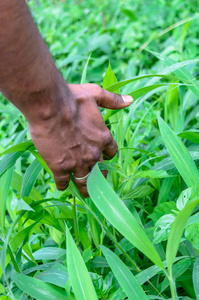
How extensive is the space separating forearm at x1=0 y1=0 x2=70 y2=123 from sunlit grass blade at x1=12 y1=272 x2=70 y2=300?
369 mm

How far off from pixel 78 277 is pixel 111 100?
1.40 feet

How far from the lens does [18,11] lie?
2.51 ft

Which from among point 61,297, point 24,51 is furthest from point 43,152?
point 61,297

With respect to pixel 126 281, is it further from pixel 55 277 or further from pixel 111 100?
pixel 111 100

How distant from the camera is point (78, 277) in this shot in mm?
727

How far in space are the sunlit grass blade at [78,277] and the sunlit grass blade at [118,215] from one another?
0.10 m

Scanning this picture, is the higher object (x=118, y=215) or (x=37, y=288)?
(x=118, y=215)

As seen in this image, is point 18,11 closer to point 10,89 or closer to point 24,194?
point 10,89

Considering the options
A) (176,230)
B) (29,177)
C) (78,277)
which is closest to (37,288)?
(78,277)

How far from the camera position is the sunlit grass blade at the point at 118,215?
2.24 feet

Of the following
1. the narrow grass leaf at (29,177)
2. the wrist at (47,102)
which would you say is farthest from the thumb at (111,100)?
the narrow grass leaf at (29,177)

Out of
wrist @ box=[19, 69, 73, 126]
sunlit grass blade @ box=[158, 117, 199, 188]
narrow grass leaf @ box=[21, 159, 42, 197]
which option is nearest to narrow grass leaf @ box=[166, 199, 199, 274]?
sunlit grass blade @ box=[158, 117, 199, 188]

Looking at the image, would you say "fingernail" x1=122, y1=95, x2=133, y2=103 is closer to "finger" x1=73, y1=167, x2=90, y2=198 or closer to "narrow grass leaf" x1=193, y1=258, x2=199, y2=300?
"finger" x1=73, y1=167, x2=90, y2=198

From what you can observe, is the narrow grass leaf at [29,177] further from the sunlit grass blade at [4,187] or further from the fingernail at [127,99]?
the fingernail at [127,99]
